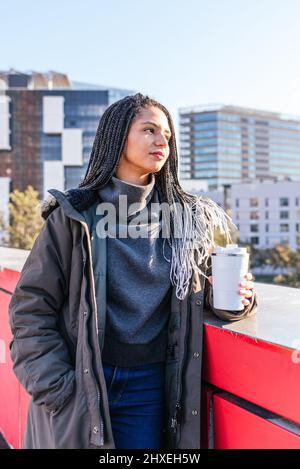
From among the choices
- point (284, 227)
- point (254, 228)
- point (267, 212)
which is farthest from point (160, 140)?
point (254, 228)

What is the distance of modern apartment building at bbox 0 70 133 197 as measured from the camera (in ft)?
212

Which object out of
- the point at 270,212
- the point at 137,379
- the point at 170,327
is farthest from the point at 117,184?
the point at 270,212

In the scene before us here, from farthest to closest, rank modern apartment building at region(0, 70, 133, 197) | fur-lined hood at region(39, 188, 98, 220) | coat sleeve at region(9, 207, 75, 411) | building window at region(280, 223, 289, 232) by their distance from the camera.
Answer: building window at region(280, 223, 289, 232)
modern apartment building at region(0, 70, 133, 197)
fur-lined hood at region(39, 188, 98, 220)
coat sleeve at region(9, 207, 75, 411)

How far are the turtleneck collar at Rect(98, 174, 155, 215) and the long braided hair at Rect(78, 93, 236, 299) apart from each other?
0.03 metres

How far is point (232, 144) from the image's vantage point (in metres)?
120

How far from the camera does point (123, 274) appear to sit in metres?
1.75

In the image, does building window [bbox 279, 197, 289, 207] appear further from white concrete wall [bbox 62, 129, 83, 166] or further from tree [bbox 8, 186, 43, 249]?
tree [bbox 8, 186, 43, 249]

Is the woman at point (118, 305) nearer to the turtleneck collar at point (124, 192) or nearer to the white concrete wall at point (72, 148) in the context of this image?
the turtleneck collar at point (124, 192)

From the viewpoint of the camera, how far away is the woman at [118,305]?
1.61 meters

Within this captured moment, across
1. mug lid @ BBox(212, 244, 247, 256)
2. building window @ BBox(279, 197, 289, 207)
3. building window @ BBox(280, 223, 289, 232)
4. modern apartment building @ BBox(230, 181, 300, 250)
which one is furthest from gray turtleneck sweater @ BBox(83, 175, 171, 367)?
building window @ BBox(280, 223, 289, 232)

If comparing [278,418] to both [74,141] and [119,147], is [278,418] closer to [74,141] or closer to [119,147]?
[119,147]

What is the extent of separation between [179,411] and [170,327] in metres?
0.30

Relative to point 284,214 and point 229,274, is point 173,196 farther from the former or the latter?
point 284,214

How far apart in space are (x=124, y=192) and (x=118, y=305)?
0.42 m
